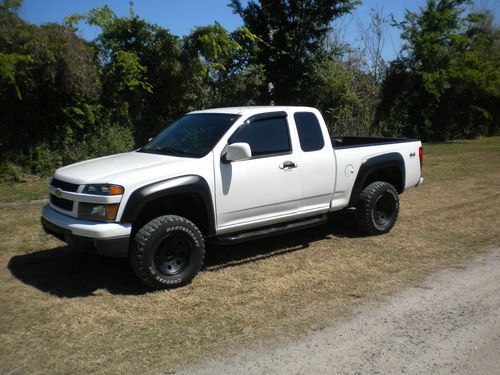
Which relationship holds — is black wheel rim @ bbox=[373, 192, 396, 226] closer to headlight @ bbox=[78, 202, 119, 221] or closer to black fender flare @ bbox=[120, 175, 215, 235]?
black fender flare @ bbox=[120, 175, 215, 235]

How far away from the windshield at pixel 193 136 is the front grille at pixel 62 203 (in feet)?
3.98

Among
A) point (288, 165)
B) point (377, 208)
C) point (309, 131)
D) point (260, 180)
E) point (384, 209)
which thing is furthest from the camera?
point (384, 209)

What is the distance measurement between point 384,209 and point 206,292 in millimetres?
3383

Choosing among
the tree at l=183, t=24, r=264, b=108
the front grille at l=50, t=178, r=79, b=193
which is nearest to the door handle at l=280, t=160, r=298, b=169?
the front grille at l=50, t=178, r=79, b=193

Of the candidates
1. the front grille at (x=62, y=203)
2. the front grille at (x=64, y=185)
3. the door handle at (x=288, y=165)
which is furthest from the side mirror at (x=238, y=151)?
the front grille at (x=62, y=203)

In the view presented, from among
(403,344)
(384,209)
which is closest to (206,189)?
(403,344)

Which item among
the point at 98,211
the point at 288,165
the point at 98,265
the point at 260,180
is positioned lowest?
the point at 98,265

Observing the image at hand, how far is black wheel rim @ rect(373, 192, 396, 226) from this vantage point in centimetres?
720

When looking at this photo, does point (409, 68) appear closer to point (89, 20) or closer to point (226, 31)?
point (226, 31)

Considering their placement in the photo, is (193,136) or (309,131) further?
(309,131)

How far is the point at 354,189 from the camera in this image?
678cm

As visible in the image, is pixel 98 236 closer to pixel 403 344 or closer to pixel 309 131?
pixel 403 344

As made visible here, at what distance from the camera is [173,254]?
206 inches

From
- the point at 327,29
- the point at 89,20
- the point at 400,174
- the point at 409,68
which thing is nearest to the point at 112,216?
the point at 400,174
